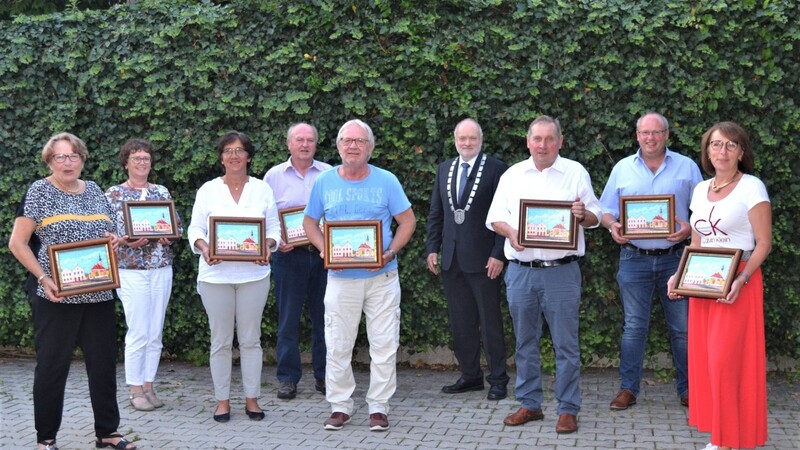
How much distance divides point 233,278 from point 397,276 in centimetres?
122

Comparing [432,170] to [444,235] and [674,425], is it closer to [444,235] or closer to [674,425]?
[444,235]

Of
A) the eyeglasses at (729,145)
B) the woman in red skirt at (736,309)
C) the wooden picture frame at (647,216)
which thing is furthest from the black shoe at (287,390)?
A: the eyeglasses at (729,145)

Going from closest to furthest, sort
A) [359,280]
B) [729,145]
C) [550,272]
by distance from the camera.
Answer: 1. [729,145]
2. [550,272]
3. [359,280]

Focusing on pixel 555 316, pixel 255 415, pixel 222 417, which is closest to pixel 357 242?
pixel 555 316

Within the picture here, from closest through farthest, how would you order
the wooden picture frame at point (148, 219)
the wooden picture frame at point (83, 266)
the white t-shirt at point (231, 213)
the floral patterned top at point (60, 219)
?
the wooden picture frame at point (83, 266)
the floral patterned top at point (60, 219)
the white t-shirt at point (231, 213)
the wooden picture frame at point (148, 219)

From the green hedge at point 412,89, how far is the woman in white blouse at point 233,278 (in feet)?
4.82

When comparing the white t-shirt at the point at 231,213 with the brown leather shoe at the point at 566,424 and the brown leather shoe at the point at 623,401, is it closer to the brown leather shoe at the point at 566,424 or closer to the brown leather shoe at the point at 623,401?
the brown leather shoe at the point at 566,424

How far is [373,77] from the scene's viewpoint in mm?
8234

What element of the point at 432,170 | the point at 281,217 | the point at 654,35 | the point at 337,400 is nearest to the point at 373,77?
the point at 432,170

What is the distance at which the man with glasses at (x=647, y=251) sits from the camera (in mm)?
7082

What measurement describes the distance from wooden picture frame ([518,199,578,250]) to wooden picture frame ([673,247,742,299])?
33.0 inches

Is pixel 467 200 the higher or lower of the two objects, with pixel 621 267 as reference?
higher

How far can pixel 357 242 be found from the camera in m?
6.48

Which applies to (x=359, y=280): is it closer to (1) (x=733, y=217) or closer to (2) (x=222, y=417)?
(2) (x=222, y=417)
